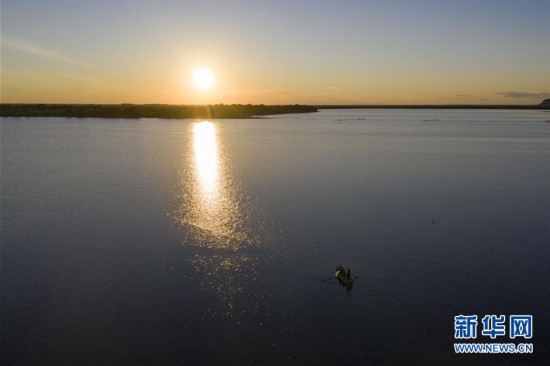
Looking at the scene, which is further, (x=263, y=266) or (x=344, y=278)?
(x=263, y=266)

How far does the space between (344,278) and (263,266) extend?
3.84 m

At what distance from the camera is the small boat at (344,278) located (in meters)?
16.1

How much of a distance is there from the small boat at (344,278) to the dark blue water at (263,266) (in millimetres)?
296

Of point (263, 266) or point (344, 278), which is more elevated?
point (344, 278)

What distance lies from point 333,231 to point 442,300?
807 cm

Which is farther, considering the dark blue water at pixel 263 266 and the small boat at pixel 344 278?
the small boat at pixel 344 278

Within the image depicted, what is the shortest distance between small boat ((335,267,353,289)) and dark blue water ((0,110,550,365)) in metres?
0.30

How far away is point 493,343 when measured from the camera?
13.6m

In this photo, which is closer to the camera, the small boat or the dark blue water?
the dark blue water

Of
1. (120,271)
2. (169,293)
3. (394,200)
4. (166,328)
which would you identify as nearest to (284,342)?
(166,328)

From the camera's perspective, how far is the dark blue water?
509 inches

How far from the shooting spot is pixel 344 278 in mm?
16250

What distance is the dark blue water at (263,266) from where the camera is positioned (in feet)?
42.4

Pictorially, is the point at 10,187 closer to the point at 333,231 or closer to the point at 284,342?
the point at 333,231
